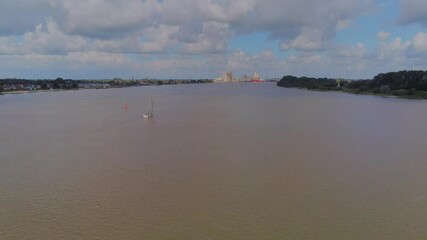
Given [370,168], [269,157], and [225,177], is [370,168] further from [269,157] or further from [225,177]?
[225,177]

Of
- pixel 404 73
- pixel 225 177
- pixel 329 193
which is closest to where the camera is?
Answer: pixel 329 193

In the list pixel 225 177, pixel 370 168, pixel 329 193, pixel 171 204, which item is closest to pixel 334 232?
pixel 329 193

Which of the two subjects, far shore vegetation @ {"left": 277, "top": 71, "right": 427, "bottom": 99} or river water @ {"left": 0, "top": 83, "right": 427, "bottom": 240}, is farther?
far shore vegetation @ {"left": 277, "top": 71, "right": 427, "bottom": 99}

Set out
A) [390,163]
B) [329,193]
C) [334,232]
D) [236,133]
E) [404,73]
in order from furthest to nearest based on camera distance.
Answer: [404,73] → [236,133] → [390,163] → [329,193] → [334,232]

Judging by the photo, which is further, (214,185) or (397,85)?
(397,85)

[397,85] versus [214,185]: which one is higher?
[397,85]

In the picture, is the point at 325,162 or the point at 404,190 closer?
the point at 404,190

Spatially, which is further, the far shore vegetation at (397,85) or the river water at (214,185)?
the far shore vegetation at (397,85)
